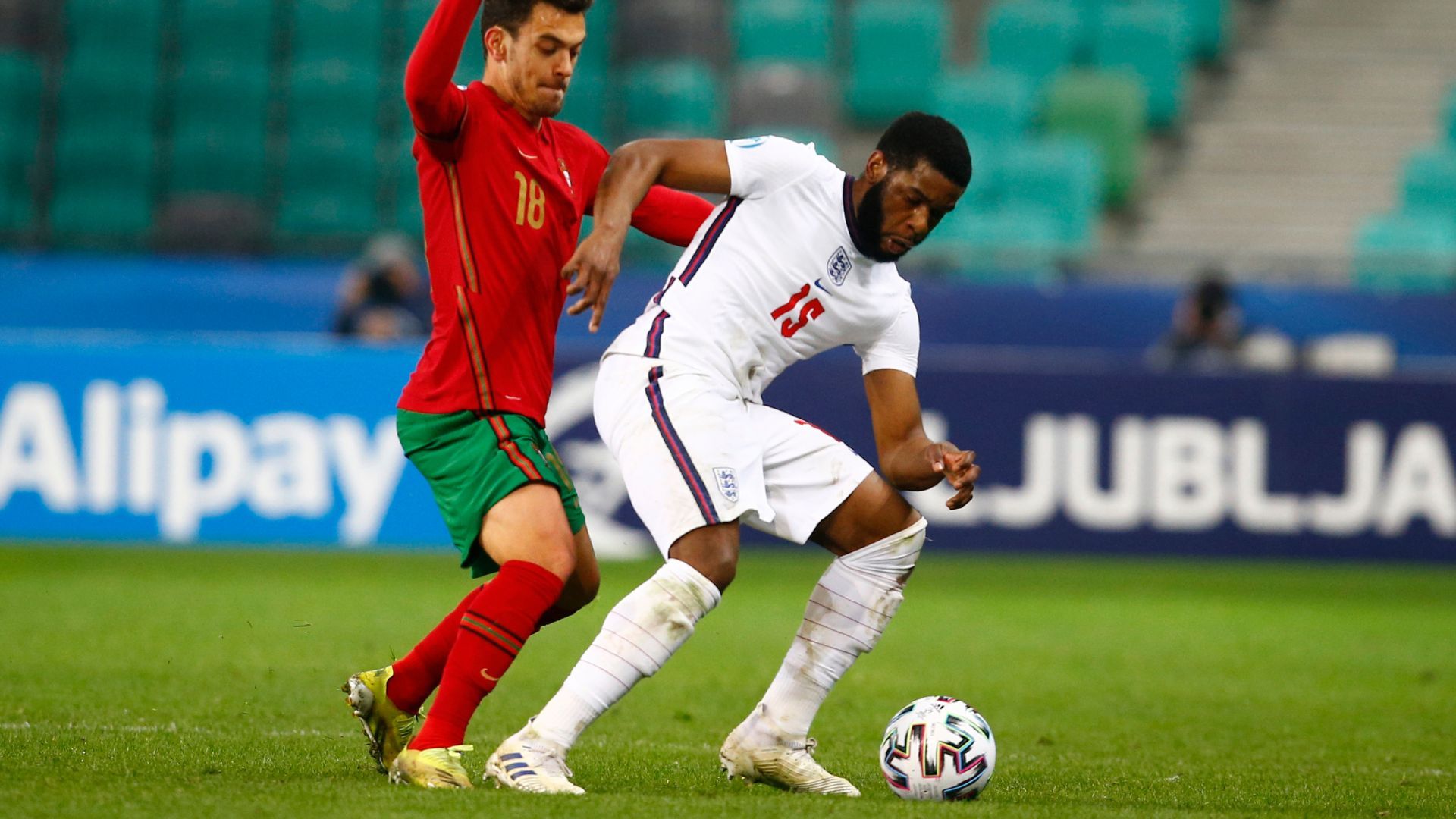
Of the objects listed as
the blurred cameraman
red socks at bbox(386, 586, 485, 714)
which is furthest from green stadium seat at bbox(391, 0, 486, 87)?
red socks at bbox(386, 586, 485, 714)

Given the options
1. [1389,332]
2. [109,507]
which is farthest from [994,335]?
[109,507]

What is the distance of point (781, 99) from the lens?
51.4 ft

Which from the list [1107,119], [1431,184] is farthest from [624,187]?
[1431,184]

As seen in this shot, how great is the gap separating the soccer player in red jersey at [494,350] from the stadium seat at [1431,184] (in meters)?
12.3

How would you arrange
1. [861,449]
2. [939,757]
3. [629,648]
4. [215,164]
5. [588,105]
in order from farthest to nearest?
[588,105] → [215,164] → [861,449] → [939,757] → [629,648]

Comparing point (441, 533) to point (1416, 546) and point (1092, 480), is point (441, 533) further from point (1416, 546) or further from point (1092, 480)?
point (1416, 546)

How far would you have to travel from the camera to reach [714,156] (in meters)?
4.81

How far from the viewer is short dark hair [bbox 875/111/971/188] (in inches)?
184

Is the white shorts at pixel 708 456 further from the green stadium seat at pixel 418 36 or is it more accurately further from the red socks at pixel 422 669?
the green stadium seat at pixel 418 36

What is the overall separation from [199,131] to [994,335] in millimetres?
6999

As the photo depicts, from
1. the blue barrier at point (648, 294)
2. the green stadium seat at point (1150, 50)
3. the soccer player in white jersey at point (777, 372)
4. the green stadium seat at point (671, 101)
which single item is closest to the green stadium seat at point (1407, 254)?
the blue barrier at point (648, 294)

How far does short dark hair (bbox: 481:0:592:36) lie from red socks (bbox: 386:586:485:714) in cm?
153

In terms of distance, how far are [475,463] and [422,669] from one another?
69 centimetres

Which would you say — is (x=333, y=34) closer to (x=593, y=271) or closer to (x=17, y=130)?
(x=17, y=130)
